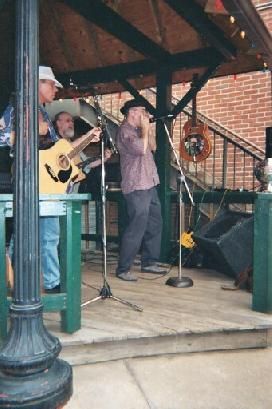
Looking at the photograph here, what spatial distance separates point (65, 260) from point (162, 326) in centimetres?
84

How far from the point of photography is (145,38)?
4.43m

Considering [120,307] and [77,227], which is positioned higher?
[77,227]

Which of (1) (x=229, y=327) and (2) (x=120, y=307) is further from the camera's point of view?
(2) (x=120, y=307)

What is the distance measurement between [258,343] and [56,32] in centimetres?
408

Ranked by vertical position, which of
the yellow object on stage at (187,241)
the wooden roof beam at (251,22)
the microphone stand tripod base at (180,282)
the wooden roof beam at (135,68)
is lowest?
the microphone stand tripod base at (180,282)

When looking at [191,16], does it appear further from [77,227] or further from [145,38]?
[77,227]

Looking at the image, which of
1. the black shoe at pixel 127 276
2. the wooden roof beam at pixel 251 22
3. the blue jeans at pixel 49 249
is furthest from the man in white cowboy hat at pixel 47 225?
the wooden roof beam at pixel 251 22

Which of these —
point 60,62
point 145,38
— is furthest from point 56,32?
point 145,38

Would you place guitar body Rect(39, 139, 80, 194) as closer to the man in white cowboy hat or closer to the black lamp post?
the man in white cowboy hat

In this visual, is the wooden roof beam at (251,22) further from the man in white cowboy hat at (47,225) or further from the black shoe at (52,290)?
the black shoe at (52,290)

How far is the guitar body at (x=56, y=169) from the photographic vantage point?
3006 mm

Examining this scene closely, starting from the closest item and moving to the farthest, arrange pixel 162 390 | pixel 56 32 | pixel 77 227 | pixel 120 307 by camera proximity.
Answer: pixel 162 390 → pixel 77 227 → pixel 120 307 → pixel 56 32

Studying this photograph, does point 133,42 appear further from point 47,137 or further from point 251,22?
point 47,137

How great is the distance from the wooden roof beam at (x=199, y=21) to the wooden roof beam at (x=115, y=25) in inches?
23.3
